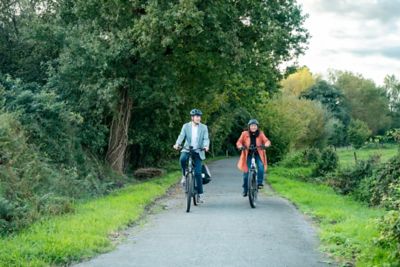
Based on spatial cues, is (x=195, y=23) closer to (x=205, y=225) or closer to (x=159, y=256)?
(x=205, y=225)

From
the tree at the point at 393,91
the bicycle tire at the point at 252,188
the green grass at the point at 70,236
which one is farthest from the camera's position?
the tree at the point at 393,91

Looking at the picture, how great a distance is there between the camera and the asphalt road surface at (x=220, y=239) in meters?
7.93

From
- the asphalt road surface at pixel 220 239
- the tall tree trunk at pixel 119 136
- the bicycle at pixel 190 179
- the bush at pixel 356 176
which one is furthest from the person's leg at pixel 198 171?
the tall tree trunk at pixel 119 136

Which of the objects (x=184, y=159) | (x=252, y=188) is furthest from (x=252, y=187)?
(x=184, y=159)

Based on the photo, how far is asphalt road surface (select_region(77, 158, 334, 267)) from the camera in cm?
793

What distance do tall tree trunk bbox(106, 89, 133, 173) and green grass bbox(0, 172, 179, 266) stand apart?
32.7 ft

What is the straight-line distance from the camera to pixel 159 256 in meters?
8.17

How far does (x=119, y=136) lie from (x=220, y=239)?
14947 mm

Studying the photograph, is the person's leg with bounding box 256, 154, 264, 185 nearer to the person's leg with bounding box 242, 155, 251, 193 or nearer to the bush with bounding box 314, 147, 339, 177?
the person's leg with bounding box 242, 155, 251, 193

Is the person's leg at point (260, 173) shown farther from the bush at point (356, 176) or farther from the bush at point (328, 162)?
the bush at point (328, 162)

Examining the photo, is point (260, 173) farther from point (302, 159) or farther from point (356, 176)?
point (302, 159)

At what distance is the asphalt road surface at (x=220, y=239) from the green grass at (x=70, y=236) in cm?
31

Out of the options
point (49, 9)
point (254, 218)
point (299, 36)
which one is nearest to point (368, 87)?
point (299, 36)

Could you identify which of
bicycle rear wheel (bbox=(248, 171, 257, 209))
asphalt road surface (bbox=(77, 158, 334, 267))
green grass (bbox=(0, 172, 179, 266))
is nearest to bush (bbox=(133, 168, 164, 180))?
asphalt road surface (bbox=(77, 158, 334, 267))
